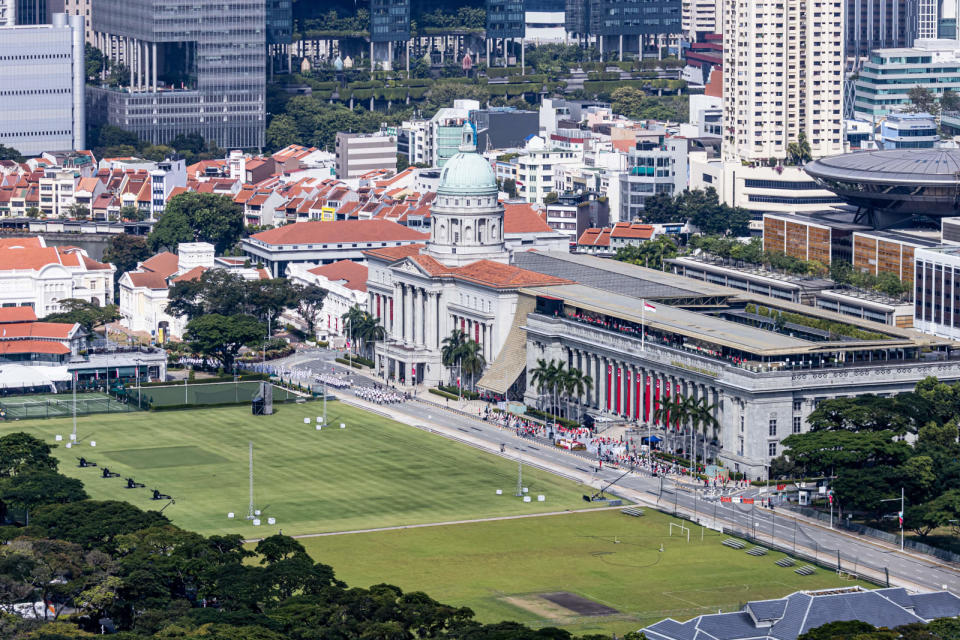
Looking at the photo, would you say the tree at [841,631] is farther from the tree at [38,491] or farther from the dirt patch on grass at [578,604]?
the tree at [38,491]

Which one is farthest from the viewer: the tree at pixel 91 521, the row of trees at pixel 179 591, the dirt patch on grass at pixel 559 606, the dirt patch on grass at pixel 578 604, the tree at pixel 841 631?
the tree at pixel 91 521

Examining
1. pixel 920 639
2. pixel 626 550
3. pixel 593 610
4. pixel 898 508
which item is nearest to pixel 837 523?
pixel 898 508

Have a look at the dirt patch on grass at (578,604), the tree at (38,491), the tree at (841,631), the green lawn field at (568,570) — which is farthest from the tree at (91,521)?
the tree at (841,631)

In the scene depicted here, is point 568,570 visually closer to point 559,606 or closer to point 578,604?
point 578,604

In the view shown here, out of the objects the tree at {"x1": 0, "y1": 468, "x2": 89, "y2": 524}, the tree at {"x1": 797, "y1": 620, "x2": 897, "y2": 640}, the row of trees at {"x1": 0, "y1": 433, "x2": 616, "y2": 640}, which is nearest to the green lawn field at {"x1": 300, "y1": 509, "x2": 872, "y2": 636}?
the row of trees at {"x1": 0, "y1": 433, "x2": 616, "y2": 640}

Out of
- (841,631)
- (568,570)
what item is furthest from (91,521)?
(841,631)
